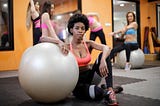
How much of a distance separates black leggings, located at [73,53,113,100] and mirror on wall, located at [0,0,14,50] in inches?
146

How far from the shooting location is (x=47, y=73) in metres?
2.22

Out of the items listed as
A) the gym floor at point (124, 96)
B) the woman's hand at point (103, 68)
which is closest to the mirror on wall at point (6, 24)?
the gym floor at point (124, 96)

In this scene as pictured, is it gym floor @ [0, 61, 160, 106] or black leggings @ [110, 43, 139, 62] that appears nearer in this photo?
gym floor @ [0, 61, 160, 106]

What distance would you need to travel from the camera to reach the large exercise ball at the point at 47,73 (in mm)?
2230

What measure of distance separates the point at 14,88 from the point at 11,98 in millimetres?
674

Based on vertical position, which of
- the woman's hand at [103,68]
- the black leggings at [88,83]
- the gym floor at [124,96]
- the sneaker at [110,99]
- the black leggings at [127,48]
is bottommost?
the gym floor at [124,96]

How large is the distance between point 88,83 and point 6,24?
12.8 ft

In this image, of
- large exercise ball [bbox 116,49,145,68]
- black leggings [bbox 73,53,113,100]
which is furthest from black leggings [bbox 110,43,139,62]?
black leggings [bbox 73,53,113,100]

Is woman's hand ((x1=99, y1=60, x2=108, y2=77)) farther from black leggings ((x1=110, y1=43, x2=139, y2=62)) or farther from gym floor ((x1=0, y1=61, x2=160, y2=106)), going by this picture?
black leggings ((x1=110, y1=43, x2=139, y2=62))

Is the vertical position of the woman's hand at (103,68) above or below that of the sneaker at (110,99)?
above

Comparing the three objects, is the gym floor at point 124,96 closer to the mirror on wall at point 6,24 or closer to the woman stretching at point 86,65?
the woman stretching at point 86,65

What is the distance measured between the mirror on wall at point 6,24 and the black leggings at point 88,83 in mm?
3700

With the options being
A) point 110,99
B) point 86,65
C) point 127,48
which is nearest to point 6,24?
point 127,48

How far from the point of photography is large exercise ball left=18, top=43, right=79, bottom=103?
2.23 meters
